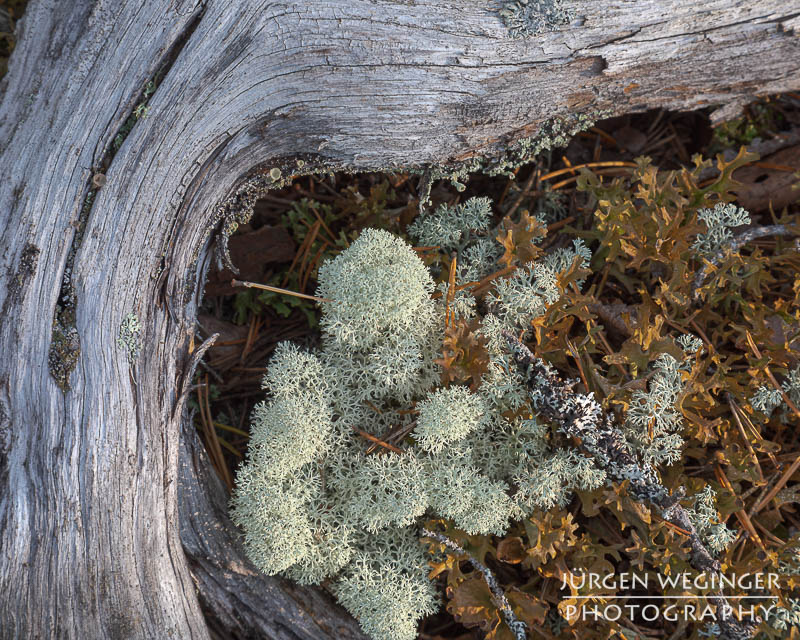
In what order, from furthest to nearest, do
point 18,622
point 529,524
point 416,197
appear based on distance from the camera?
point 416,197, point 529,524, point 18,622

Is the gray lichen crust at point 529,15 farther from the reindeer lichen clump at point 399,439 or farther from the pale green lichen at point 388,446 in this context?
the pale green lichen at point 388,446

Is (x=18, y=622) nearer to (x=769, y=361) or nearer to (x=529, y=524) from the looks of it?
(x=529, y=524)

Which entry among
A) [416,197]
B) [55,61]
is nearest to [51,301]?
[55,61]

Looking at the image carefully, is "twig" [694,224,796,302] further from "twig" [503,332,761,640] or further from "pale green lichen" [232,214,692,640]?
"twig" [503,332,761,640]

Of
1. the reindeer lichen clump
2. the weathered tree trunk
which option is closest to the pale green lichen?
the reindeer lichen clump

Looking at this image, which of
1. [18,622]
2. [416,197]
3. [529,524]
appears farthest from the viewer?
[416,197]

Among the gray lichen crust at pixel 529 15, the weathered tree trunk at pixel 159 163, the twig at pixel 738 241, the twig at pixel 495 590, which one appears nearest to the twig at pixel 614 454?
the twig at pixel 495 590
